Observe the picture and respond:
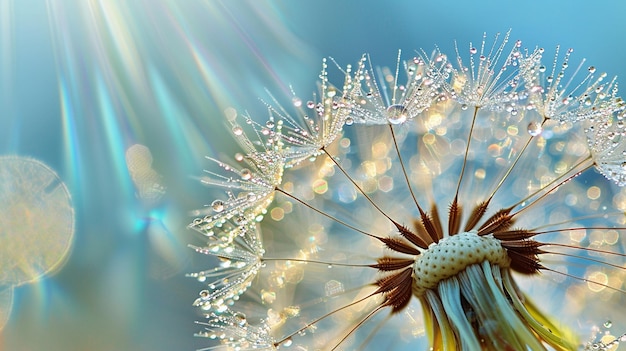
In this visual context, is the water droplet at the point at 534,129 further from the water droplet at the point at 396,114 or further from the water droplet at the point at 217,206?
the water droplet at the point at 217,206

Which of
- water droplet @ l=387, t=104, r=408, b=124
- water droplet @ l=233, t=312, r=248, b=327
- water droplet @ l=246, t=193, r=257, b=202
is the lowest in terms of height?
water droplet @ l=233, t=312, r=248, b=327

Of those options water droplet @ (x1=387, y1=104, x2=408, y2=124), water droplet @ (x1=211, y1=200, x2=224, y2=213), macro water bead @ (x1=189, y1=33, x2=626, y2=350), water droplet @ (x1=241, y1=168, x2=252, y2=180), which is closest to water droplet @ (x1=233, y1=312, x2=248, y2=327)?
macro water bead @ (x1=189, y1=33, x2=626, y2=350)

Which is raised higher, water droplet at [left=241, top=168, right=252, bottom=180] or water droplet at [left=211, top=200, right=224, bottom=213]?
water droplet at [left=241, top=168, right=252, bottom=180]

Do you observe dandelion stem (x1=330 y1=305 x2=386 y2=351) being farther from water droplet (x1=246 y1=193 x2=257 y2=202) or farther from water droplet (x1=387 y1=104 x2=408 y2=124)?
water droplet (x1=387 y1=104 x2=408 y2=124)

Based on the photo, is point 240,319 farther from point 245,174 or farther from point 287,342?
point 245,174

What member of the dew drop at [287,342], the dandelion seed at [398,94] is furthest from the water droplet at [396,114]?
the dew drop at [287,342]

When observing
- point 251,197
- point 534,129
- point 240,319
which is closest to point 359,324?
point 240,319

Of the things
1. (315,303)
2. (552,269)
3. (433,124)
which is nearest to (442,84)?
(433,124)

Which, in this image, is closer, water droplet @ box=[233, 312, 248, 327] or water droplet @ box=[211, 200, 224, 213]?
water droplet @ box=[211, 200, 224, 213]
